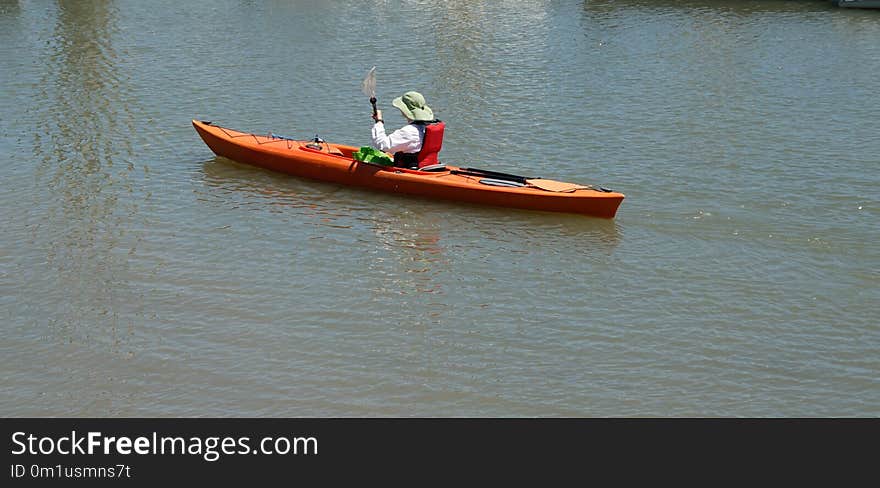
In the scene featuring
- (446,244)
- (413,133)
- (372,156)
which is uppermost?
(413,133)

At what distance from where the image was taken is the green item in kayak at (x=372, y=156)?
1429 cm

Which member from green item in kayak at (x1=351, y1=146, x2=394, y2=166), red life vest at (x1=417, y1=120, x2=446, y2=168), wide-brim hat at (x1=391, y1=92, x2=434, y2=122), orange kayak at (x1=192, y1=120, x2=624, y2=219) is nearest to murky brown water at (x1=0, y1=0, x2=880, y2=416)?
orange kayak at (x1=192, y1=120, x2=624, y2=219)

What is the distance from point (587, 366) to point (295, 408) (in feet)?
8.14

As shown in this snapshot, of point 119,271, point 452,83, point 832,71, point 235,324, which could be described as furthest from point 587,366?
point 832,71

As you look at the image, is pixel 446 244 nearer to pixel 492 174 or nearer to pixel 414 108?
pixel 492 174

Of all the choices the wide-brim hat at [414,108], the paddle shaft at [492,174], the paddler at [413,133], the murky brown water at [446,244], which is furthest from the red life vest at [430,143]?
the murky brown water at [446,244]

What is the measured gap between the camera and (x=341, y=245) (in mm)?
12594

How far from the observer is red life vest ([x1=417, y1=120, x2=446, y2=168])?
45.8 feet

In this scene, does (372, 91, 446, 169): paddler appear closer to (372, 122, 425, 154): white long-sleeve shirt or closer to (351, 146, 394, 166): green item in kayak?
(372, 122, 425, 154): white long-sleeve shirt

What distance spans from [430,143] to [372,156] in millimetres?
782

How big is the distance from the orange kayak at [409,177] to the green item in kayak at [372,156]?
104mm

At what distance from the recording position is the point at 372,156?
14.3 metres

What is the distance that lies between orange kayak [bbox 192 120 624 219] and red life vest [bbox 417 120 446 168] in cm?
16

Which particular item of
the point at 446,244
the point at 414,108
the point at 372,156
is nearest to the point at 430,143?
the point at 414,108
